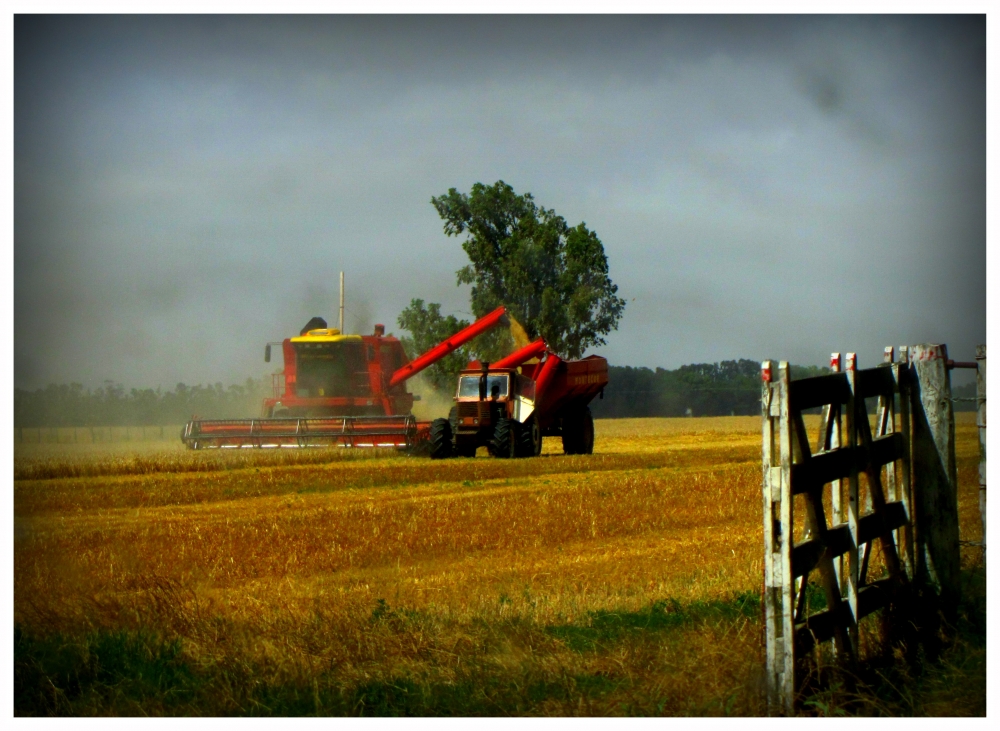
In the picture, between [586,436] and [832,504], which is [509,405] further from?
[832,504]

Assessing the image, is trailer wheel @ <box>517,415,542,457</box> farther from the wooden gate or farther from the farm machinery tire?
the wooden gate

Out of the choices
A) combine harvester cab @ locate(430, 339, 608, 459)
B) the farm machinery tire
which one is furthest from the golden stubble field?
the farm machinery tire

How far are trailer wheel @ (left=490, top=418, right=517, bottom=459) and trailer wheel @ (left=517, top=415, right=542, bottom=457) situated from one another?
0.13 m

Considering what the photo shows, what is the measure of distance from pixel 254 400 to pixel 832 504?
24.4 m

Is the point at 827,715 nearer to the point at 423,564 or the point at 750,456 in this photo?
the point at 423,564

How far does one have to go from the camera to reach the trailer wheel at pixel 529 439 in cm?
2192

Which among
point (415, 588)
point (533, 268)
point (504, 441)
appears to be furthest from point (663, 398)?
point (415, 588)

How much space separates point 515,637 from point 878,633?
1731 millimetres

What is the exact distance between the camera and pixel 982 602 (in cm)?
541

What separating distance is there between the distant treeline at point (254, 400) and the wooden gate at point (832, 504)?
278mm

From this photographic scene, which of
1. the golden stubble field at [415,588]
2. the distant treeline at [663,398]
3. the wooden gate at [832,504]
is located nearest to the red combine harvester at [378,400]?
the golden stubble field at [415,588]

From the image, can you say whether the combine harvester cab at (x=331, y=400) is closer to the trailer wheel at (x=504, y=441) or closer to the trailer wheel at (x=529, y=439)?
the trailer wheel at (x=504, y=441)

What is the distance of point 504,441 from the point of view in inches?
853

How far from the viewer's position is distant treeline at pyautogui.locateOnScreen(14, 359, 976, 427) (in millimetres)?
9453
